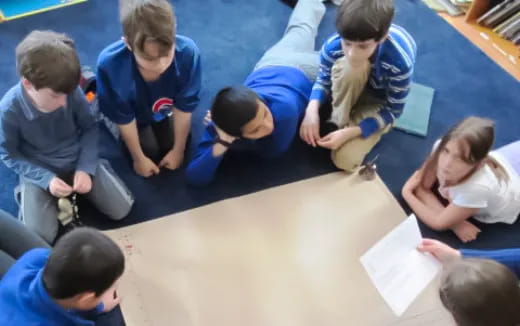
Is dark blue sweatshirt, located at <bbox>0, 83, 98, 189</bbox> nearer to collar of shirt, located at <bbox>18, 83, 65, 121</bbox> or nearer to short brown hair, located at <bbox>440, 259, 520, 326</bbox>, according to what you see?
collar of shirt, located at <bbox>18, 83, 65, 121</bbox>

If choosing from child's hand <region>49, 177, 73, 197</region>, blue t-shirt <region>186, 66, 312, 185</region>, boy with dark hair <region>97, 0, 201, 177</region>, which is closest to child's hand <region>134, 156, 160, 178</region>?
boy with dark hair <region>97, 0, 201, 177</region>

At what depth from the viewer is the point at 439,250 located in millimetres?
1271

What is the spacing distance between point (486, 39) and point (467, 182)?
3.05ft

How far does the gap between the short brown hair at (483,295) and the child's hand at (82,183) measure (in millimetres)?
877

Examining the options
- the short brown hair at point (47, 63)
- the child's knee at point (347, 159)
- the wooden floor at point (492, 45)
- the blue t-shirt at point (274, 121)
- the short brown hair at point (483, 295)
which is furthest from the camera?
the wooden floor at point (492, 45)

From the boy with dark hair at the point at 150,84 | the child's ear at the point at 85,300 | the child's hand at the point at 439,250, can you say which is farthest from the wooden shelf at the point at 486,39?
Answer: the child's ear at the point at 85,300

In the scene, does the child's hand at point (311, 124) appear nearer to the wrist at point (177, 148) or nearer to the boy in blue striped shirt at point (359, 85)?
the boy in blue striped shirt at point (359, 85)

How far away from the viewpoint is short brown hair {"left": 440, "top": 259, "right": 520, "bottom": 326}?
0.82 meters

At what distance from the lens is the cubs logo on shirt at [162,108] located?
141 centimetres

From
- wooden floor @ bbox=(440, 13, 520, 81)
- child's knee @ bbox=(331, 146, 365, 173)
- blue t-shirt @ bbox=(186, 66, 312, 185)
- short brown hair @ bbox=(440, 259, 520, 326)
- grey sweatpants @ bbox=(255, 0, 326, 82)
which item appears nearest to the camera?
short brown hair @ bbox=(440, 259, 520, 326)

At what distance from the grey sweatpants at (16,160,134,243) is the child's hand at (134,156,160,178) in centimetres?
8

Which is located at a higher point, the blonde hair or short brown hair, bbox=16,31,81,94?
short brown hair, bbox=16,31,81,94

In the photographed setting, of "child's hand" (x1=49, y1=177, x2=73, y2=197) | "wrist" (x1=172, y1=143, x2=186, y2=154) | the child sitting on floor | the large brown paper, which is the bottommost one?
the large brown paper

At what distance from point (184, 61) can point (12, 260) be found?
→ 24.3 inches
